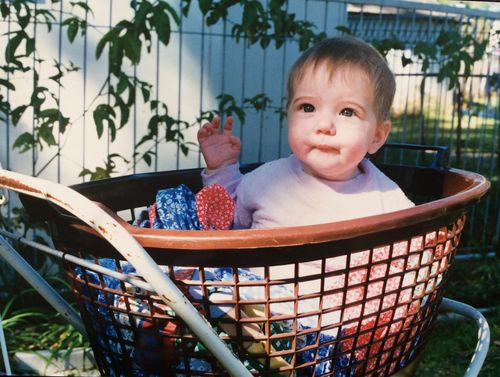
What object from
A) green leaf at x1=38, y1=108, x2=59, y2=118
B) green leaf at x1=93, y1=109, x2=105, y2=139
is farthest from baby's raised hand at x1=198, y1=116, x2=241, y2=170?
green leaf at x1=38, y1=108, x2=59, y2=118

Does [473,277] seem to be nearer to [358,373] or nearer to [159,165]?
[159,165]

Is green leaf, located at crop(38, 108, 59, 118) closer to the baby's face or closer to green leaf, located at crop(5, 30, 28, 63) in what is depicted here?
green leaf, located at crop(5, 30, 28, 63)

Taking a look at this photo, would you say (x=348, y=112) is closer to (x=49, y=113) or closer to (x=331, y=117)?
(x=331, y=117)

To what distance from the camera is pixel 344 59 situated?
181 cm

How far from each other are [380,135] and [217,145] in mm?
445

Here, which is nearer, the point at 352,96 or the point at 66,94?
the point at 352,96

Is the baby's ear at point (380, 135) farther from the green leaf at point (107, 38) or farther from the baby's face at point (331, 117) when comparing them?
the green leaf at point (107, 38)

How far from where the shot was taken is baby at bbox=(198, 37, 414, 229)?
1781mm

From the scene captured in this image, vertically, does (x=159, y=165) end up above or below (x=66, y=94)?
below

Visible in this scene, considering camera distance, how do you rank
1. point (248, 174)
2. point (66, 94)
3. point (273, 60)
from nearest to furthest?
point (248, 174) < point (66, 94) < point (273, 60)

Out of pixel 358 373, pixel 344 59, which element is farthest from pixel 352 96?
pixel 358 373

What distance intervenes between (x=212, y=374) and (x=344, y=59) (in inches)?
33.1

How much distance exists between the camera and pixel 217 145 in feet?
6.92

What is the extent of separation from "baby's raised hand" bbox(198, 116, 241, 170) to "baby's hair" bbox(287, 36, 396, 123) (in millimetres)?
255
